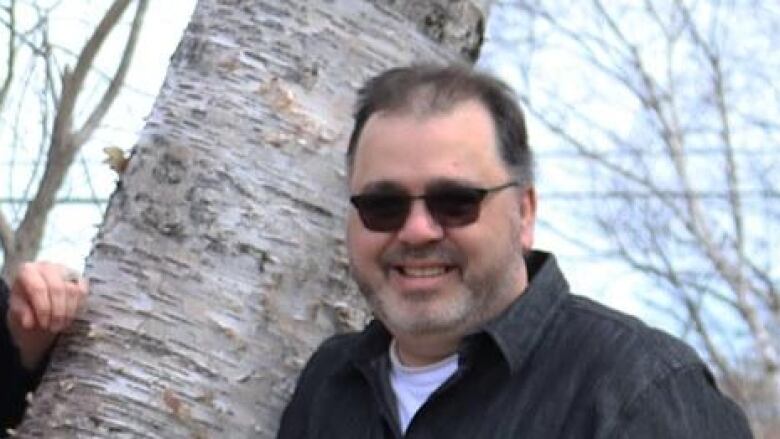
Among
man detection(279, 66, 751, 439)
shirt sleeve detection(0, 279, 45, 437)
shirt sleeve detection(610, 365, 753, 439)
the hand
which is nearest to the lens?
shirt sleeve detection(610, 365, 753, 439)

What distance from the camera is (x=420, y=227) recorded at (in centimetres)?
251

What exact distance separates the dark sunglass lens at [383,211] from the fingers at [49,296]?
2.05 ft

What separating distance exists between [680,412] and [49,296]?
1161 mm

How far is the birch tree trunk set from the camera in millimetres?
2852

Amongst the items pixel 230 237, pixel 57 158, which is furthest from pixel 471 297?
pixel 57 158

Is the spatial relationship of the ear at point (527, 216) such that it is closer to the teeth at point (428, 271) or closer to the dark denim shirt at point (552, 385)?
the dark denim shirt at point (552, 385)

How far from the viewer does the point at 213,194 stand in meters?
2.92

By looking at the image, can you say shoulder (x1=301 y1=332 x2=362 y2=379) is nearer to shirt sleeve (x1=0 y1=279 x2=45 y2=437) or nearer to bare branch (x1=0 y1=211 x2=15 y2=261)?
shirt sleeve (x1=0 y1=279 x2=45 y2=437)

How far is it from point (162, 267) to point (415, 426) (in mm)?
592

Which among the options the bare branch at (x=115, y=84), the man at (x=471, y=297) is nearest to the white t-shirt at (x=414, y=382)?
the man at (x=471, y=297)

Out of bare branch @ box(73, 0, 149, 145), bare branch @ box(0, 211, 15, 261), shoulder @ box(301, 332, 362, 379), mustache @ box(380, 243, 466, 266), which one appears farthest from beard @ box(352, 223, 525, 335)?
bare branch @ box(73, 0, 149, 145)

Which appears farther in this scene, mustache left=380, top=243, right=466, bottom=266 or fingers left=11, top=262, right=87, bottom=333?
fingers left=11, top=262, right=87, bottom=333

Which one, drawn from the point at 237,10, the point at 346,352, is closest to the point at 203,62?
the point at 237,10

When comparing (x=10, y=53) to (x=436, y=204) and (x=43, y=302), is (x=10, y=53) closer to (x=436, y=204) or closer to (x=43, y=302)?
(x=43, y=302)
